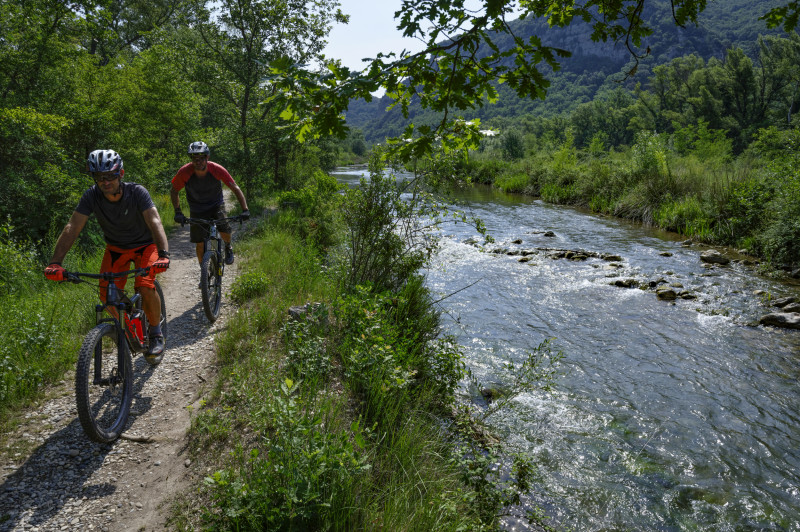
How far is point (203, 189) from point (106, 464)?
4.18 m

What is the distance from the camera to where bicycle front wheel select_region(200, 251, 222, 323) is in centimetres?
589

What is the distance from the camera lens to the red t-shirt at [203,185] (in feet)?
20.7

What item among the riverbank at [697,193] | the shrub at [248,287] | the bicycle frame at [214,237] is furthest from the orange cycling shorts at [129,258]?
the riverbank at [697,193]

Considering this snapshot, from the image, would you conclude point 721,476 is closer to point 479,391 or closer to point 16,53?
point 479,391

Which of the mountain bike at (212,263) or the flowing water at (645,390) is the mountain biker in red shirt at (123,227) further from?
the flowing water at (645,390)

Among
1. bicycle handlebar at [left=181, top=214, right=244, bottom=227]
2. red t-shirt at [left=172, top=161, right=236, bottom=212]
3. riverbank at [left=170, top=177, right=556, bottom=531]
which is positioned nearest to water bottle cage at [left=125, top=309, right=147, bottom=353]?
riverbank at [left=170, top=177, right=556, bottom=531]

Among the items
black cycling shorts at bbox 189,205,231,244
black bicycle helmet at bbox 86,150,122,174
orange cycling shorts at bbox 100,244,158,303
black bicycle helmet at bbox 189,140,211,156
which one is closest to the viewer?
black bicycle helmet at bbox 86,150,122,174

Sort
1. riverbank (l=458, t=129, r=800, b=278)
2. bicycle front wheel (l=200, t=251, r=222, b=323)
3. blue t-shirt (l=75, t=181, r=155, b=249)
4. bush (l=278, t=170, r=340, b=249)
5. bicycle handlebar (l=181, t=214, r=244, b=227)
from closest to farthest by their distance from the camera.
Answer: blue t-shirt (l=75, t=181, r=155, b=249), bicycle front wheel (l=200, t=251, r=222, b=323), bicycle handlebar (l=181, t=214, r=244, b=227), riverbank (l=458, t=129, r=800, b=278), bush (l=278, t=170, r=340, b=249)

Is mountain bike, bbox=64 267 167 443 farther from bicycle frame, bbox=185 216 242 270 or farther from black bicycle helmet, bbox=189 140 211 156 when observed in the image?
black bicycle helmet, bbox=189 140 211 156

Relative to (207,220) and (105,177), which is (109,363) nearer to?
(105,177)

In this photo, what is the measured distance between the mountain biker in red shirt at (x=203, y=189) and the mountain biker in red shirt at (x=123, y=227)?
1889 mm

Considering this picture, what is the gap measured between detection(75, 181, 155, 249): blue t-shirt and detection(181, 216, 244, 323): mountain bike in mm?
1657

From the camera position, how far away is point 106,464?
3430 mm

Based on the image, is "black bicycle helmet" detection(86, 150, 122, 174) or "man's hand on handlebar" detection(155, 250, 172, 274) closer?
"man's hand on handlebar" detection(155, 250, 172, 274)
